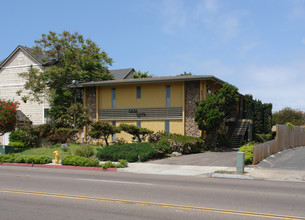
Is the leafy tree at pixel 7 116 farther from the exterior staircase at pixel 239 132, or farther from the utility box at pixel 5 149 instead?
the exterior staircase at pixel 239 132

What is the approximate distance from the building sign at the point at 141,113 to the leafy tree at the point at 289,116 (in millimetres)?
27006

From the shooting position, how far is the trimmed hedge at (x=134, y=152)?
2186 cm

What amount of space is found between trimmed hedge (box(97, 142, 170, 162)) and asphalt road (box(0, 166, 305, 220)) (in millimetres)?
9050

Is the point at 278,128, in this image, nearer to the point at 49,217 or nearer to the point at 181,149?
the point at 181,149

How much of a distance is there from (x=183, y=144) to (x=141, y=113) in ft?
24.7

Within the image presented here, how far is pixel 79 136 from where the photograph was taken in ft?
115

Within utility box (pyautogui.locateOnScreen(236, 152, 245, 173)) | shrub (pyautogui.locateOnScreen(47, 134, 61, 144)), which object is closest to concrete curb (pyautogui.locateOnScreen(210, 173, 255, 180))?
utility box (pyautogui.locateOnScreen(236, 152, 245, 173))

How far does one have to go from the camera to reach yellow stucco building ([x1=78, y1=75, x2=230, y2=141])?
3000 cm

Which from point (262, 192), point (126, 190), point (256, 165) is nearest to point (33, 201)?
point (126, 190)

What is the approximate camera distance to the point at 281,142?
1089 inches

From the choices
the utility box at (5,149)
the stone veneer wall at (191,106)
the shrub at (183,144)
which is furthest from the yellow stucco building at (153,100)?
the utility box at (5,149)

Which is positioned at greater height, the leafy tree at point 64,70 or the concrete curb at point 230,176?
the leafy tree at point 64,70

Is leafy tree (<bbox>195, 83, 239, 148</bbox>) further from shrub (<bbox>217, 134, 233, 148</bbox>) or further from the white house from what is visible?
the white house

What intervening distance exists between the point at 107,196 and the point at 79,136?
26.0 meters
